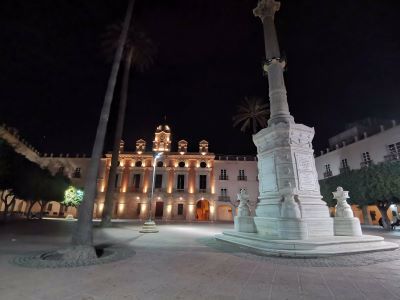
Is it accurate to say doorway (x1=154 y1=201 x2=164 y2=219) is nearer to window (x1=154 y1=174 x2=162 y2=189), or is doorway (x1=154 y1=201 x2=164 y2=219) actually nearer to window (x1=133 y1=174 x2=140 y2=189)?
window (x1=154 y1=174 x2=162 y2=189)

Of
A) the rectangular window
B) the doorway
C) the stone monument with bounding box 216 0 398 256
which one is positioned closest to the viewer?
the stone monument with bounding box 216 0 398 256

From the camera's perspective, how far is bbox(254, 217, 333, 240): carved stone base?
771 centimetres

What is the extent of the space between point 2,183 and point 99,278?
24005 millimetres

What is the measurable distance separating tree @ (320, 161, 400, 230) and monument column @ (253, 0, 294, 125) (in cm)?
1562

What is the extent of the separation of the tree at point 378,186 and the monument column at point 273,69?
15616 millimetres

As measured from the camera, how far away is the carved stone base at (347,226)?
8984mm

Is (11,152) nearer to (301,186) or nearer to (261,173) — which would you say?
(261,173)

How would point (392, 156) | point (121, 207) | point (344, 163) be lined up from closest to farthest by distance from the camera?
point (392, 156) → point (344, 163) → point (121, 207)

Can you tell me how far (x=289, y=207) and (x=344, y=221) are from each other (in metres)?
3.35

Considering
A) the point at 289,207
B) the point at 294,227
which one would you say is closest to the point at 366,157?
the point at 289,207

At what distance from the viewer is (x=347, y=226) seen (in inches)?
360

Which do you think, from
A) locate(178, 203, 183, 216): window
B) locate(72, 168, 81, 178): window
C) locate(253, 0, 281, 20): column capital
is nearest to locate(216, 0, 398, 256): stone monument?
locate(253, 0, 281, 20): column capital

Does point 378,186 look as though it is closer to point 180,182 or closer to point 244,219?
point 244,219

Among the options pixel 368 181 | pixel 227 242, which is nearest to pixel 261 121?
pixel 368 181
